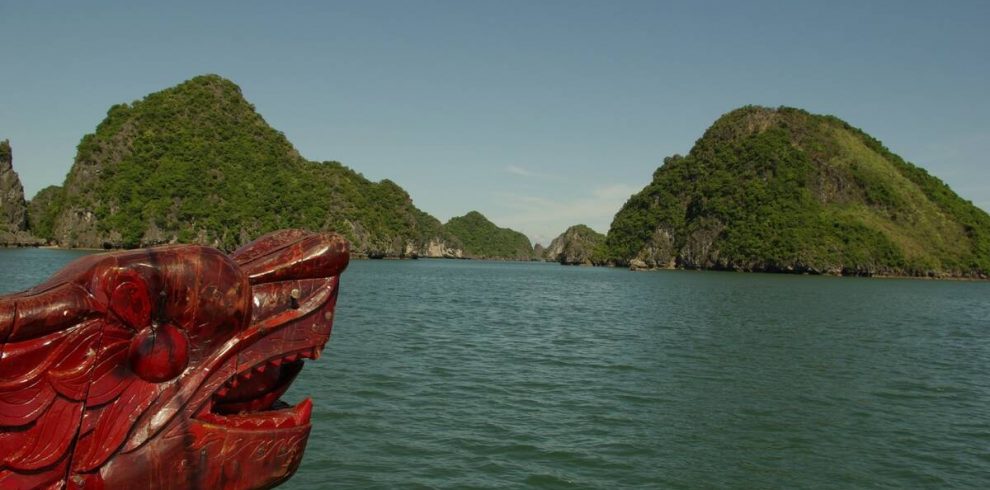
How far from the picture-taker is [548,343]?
21.0m

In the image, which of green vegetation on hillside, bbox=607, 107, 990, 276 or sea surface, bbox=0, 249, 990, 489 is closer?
sea surface, bbox=0, 249, 990, 489

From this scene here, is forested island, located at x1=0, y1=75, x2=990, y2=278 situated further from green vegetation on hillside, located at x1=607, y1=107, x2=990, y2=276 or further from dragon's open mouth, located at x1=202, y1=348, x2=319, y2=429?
dragon's open mouth, located at x1=202, y1=348, x2=319, y2=429

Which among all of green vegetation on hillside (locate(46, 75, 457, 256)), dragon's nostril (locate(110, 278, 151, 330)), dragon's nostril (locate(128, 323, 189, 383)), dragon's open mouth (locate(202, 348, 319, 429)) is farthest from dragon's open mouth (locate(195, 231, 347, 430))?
green vegetation on hillside (locate(46, 75, 457, 256))

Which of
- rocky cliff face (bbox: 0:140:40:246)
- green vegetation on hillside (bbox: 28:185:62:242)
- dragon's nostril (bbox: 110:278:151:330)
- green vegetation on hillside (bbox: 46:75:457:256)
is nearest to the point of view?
dragon's nostril (bbox: 110:278:151:330)

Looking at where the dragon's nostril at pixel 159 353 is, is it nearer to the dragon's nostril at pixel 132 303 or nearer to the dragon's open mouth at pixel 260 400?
the dragon's nostril at pixel 132 303

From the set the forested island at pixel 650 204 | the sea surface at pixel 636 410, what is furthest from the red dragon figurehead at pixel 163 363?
the forested island at pixel 650 204

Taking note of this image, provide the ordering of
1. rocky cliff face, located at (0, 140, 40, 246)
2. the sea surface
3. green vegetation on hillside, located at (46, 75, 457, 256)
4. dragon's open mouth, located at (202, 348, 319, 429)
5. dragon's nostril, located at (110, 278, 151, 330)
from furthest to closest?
1. rocky cliff face, located at (0, 140, 40, 246)
2. green vegetation on hillside, located at (46, 75, 457, 256)
3. the sea surface
4. dragon's open mouth, located at (202, 348, 319, 429)
5. dragon's nostril, located at (110, 278, 151, 330)

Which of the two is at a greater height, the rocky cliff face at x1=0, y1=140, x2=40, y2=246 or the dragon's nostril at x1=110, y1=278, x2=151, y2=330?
the rocky cliff face at x1=0, y1=140, x2=40, y2=246

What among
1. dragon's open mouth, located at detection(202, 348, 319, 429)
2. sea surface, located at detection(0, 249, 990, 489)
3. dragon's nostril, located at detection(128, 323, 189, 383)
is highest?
dragon's nostril, located at detection(128, 323, 189, 383)

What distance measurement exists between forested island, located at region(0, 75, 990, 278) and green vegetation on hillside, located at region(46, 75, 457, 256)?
276mm

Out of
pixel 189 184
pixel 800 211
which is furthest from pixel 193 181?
pixel 800 211

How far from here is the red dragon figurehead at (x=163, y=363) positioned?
171 centimetres

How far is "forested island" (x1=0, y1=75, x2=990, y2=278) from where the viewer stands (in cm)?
12450

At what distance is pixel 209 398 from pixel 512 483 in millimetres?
6680
